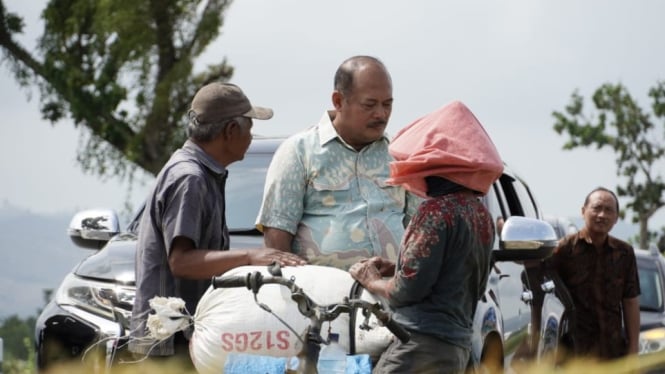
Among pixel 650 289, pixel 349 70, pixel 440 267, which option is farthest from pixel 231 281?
pixel 650 289

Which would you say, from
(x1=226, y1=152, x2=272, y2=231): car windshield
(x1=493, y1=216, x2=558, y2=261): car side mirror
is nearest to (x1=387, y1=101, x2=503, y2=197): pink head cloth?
(x1=493, y1=216, x2=558, y2=261): car side mirror

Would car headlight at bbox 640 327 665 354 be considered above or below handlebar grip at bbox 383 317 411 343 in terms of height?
below

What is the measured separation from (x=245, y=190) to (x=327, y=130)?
201 centimetres

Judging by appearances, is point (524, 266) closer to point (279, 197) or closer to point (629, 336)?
point (629, 336)

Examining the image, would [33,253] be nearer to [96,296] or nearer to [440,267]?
[96,296]

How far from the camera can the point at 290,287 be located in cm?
421

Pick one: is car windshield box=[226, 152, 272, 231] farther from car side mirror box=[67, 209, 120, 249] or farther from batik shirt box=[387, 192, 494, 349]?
batik shirt box=[387, 192, 494, 349]

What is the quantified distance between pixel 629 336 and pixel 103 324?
4354 mm

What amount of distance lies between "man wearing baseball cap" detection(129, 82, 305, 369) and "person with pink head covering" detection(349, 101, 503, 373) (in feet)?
1.58

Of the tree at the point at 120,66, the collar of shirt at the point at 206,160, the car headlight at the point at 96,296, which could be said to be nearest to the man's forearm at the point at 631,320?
the car headlight at the point at 96,296

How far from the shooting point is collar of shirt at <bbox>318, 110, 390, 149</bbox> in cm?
607

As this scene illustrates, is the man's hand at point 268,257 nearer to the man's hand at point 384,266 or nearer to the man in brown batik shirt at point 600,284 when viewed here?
the man's hand at point 384,266

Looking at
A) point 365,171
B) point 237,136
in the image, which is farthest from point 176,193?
point 365,171

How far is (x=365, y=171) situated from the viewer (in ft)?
19.7
